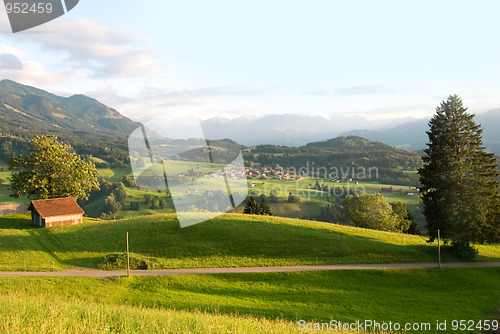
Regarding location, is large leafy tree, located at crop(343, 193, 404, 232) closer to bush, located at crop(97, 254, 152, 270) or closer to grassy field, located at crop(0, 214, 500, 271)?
grassy field, located at crop(0, 214, 500, 271)

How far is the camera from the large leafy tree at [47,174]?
5822 centimetres

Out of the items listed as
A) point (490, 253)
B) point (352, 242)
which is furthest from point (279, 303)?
point (490, 253)

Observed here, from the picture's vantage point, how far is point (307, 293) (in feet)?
101

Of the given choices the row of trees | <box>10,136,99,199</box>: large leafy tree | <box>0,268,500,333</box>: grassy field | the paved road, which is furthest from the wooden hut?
the row of trees

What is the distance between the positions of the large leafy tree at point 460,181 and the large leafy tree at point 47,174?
2270 inches

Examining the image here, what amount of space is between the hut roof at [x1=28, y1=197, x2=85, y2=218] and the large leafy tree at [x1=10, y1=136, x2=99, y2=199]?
14.6 feet

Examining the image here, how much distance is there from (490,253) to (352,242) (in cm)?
1869

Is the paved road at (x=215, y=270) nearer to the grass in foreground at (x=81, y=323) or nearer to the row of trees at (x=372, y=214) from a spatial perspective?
the row of trees at (x=372, y=214)

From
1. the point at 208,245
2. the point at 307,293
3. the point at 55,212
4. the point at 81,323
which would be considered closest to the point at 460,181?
the point at 307,293

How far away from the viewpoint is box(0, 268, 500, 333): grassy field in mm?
26252

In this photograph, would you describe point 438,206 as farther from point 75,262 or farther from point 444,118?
point 75,262

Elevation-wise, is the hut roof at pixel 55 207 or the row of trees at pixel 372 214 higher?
the hut roof at pixel 55 207
